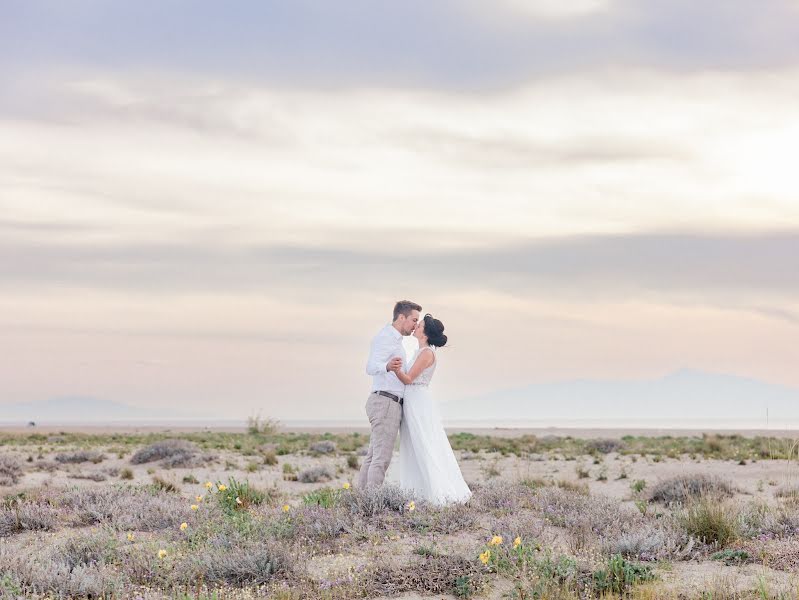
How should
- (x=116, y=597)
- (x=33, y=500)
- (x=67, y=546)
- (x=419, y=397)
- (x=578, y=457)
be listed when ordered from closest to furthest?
(x=116, y=597), (x=67, y=546), (x=419, y=397), (x=33, y=500), (x=578, y=457)

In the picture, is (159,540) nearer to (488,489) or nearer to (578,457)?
(488,489)

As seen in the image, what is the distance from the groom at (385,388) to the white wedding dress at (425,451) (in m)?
0.20

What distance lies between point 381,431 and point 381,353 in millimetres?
1098

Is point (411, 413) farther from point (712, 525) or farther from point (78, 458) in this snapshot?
point (78, 458)

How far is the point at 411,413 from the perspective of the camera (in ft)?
40.2

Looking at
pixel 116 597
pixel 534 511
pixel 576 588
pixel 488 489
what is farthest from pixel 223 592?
pixel 488 489

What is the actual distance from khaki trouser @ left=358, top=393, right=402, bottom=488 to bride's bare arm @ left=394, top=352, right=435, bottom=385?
0.44m

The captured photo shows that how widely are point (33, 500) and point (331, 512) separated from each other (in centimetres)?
547

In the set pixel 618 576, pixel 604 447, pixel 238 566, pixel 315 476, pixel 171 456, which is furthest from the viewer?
pixel 604 447

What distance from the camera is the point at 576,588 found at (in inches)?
300

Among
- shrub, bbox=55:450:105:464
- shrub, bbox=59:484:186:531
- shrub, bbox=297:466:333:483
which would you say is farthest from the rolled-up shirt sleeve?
shrub, bbox=55:450:105:464

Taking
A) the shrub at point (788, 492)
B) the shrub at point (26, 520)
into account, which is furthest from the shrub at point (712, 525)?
the shrub at point (26, 520)

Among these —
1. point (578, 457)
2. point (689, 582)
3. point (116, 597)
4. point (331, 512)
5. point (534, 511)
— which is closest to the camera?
point (116, 597)

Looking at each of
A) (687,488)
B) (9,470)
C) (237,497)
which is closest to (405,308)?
(237,497)
